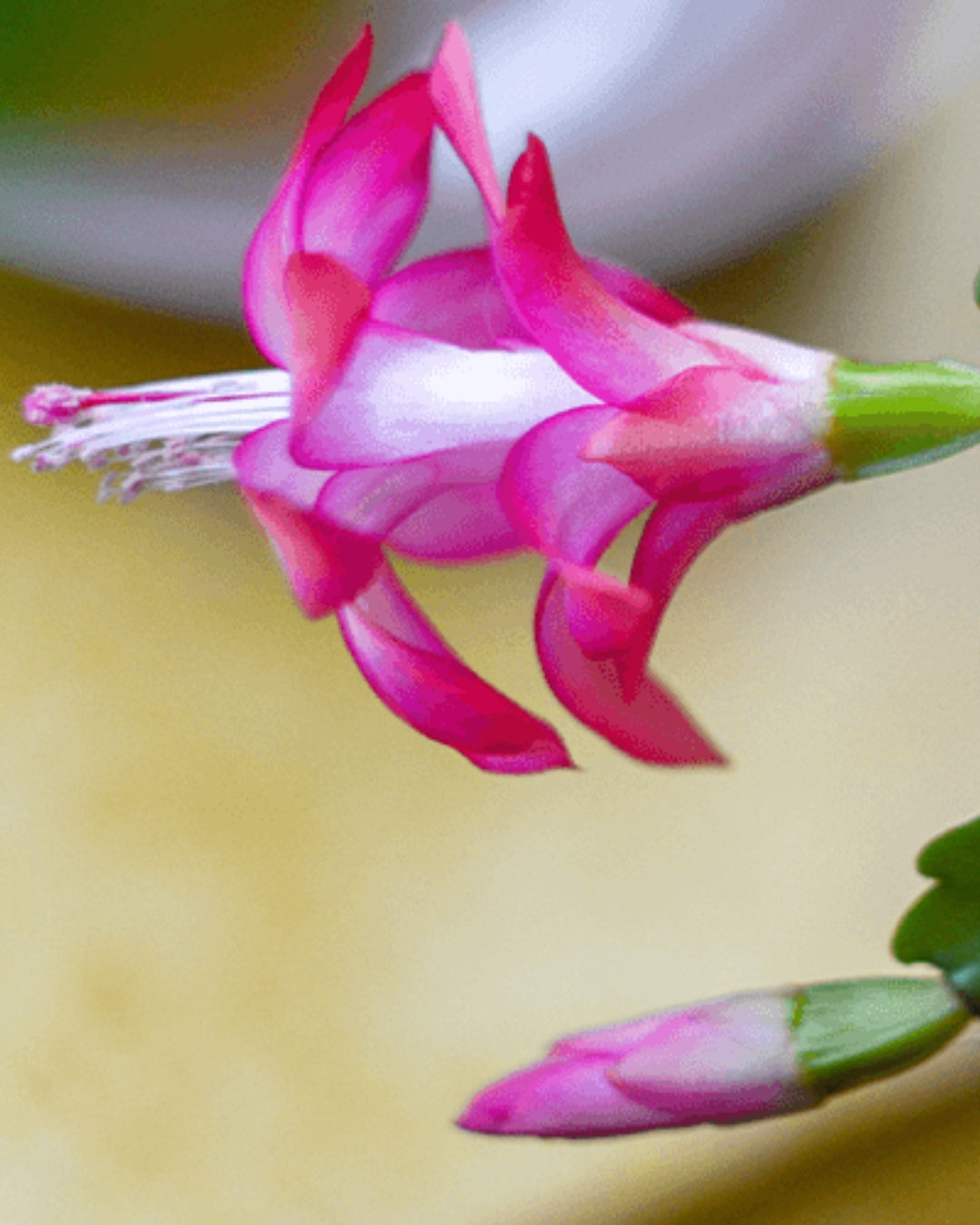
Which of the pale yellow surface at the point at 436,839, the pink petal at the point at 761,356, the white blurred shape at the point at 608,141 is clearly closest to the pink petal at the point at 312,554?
the pink petal at the point at 761,356

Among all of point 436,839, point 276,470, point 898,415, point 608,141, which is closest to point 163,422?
point 276,470

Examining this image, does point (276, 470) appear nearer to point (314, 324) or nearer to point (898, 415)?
point (314, 324)

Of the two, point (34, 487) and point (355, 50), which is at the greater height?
point (34, 487)

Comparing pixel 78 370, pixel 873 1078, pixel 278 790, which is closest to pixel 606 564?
pixel 278 790

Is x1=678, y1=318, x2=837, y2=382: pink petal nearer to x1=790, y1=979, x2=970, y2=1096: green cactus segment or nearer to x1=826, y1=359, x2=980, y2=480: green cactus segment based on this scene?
x1=826, y1=359, x2=980, y2=480: green cactus segment

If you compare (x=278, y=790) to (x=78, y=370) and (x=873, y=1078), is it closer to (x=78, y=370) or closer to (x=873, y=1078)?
(x=78, y=370)

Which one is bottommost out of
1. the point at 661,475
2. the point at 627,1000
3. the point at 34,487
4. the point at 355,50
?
the point at 627,1000
